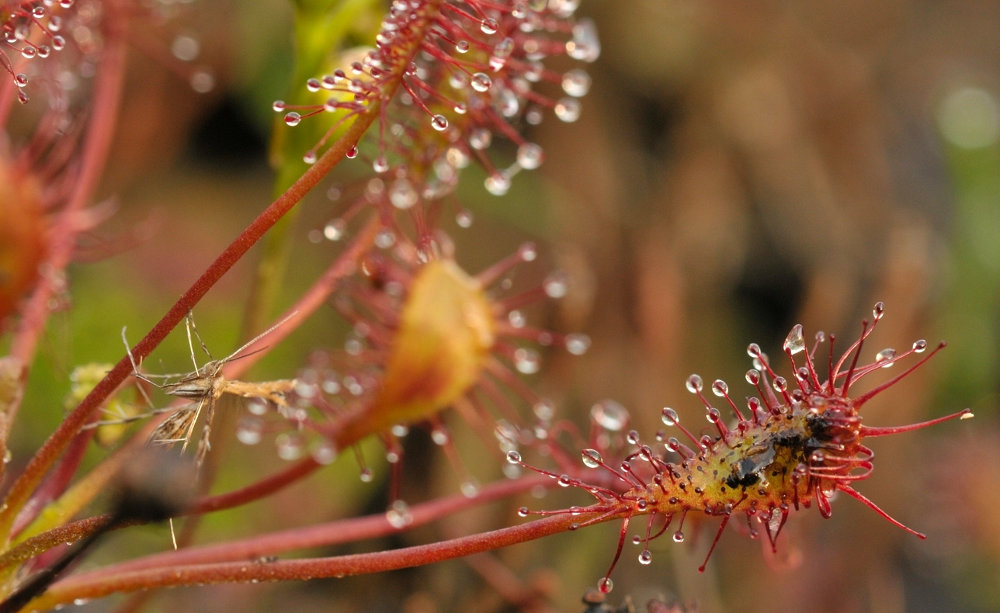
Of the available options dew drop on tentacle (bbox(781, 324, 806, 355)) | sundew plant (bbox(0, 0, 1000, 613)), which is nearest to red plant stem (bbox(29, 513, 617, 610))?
sundew plant (bbox(0, 0, 1000, 613))

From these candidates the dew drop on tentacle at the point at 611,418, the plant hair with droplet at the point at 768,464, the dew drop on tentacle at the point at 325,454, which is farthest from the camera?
the dew drop on tentacle at the point at 611,418

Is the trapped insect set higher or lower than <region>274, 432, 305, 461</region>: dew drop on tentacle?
higher

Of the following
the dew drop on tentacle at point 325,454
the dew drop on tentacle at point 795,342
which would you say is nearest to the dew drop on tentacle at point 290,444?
the dew drop on tentacle at point 325,454

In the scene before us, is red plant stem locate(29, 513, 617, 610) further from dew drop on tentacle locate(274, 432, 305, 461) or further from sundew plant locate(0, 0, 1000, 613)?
dew drop on tentacle locate(274, 432, 305, 461)

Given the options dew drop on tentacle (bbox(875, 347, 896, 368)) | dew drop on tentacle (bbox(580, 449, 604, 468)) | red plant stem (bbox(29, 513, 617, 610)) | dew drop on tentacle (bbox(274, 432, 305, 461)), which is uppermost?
dew drop on tentacle (bbox(875, 347, 896, 368))

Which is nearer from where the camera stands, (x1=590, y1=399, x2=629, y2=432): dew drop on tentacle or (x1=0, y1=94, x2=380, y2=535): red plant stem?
(x1=0, y1=94, x2=380, y2=535): red plant stem

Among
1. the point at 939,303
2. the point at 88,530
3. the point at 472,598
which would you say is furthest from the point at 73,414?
the point at 939,303

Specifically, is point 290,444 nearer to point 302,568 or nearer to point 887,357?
point 302,568

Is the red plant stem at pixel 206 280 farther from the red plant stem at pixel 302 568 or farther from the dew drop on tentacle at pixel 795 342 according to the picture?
the dew drop on tentacle at pixel 795 342
